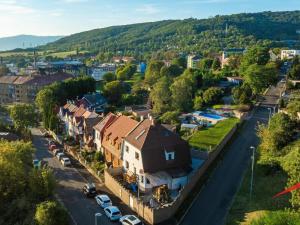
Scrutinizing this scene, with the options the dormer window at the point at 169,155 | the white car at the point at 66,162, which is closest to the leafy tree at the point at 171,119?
the white car at the point at 66,162

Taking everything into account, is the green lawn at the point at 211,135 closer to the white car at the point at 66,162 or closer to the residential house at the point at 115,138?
the residential house at the point at 115,138

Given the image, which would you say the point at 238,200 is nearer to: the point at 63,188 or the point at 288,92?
the point at 63,188

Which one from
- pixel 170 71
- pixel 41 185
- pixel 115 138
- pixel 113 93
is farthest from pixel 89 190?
pixel 170 71

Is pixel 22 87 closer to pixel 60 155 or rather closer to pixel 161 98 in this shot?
pixel 161 98

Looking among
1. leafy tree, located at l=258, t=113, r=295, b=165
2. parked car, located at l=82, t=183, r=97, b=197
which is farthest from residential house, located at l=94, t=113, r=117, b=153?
leafy tree, located at l=258, t=113, r=295, b=165

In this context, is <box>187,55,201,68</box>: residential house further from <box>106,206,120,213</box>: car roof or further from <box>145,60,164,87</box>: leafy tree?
<box>106,206,120,213</box>: car roof
